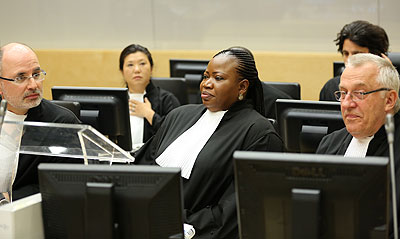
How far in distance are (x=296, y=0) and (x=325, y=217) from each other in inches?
184

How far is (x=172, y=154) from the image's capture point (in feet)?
10.4

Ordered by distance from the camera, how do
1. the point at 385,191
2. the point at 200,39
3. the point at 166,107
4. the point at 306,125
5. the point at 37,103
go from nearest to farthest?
1. the point at 385,191
2. the point at 306,125
3. the point at 37,103
4. the point at 166,107
5. the point at 200,39

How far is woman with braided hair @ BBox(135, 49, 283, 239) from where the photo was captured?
288 centimetres

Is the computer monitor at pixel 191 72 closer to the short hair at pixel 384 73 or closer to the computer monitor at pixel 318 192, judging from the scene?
the short hair at pixel 384 73

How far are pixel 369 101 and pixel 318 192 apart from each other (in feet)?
2.65

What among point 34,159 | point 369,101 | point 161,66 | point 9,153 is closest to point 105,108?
point 34,159

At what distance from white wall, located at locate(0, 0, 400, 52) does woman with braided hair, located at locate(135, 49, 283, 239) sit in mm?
3127

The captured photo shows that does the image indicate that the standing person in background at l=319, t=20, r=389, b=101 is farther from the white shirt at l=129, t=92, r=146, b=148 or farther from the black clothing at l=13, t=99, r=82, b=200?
the black clothing at l=13, t=99, r=82, b=200

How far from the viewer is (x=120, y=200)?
81.1 inches

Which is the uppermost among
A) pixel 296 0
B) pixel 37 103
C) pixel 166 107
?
pixel 296 0

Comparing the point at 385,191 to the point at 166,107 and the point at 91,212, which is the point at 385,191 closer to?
the point at 91,212

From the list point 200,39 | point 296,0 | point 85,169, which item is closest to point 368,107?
point 85,169

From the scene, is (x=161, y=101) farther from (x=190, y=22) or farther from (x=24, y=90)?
(x=190, y=22)

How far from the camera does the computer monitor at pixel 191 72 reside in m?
5.04
